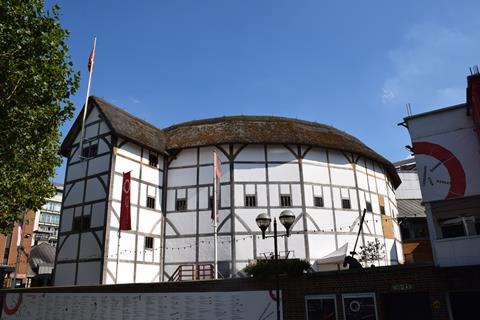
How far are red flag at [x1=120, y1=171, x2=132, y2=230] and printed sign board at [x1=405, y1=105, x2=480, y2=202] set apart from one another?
15.3 metres

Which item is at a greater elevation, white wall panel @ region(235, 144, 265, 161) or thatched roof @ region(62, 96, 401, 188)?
thatched roof @ region(62, 96, 401, 188)

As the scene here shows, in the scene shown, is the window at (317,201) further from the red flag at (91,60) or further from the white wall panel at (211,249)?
the red flag at (91,60)

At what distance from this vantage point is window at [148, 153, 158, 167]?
24.6m

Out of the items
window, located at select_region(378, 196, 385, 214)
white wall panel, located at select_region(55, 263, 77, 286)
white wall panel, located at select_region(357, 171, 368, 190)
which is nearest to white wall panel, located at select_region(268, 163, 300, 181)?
white wall panel, located at select_region(357, 171, 368, 190)

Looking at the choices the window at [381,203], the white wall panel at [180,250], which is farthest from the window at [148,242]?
the window at [381,203]

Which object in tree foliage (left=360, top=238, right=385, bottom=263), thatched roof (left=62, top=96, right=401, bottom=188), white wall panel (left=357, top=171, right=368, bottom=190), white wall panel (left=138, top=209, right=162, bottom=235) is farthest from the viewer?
white wall panel (left=357, top=171, right=368, bottom=190)

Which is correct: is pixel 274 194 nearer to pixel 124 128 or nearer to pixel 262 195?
pixel 262 195

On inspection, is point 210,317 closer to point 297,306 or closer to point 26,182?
point 297,306

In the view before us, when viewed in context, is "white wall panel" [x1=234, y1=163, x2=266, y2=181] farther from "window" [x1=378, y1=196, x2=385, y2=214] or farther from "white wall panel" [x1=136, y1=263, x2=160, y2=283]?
"window" [x1=378, y1=196, x2=385, y2=214]

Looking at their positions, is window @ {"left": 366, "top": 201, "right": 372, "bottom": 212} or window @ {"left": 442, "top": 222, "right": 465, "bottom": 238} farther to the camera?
window @ {"left": 366, "top": 201, "right": 372, "bottom": 212}

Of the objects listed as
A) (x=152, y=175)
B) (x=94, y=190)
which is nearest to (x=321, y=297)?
(x=152, y=175)

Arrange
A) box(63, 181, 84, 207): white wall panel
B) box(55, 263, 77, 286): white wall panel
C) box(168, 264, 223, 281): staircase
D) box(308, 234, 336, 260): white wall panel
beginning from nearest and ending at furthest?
box(55, 263, 77, 286): white wall panel < box(168, 264, 223, 281): staircase < box(308, 234, 336, 260): white wall panel < box(63, 181, 84, 207): white wall panel

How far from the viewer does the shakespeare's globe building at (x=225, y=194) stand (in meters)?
22.0

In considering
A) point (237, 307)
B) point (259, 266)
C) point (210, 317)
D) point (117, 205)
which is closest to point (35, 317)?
point (117, 205)
